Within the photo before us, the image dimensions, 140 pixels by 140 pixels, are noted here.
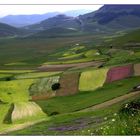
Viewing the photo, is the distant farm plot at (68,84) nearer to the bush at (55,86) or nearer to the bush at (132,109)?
the bush at (55,86)


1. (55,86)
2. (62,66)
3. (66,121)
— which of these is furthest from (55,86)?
(66,121)

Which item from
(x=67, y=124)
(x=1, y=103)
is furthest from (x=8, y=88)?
(x=67, y=124)

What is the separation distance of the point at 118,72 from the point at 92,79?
1826mm

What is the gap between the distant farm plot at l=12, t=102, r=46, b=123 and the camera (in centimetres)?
2481

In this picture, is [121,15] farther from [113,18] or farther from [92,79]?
[92,79]

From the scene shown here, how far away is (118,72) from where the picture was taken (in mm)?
27234

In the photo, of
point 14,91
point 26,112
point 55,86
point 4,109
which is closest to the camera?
point 26,112

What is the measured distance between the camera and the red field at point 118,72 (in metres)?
26.9

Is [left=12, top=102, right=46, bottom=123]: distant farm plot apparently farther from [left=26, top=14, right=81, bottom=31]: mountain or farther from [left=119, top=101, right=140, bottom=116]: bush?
[left=26, top=14, right=81, bottom=31]: mountain

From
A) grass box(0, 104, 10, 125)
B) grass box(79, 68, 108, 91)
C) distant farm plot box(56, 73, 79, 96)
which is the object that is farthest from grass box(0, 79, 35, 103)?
grass box(79, 68, 108, 91)

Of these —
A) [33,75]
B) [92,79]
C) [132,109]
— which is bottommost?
[92,79]

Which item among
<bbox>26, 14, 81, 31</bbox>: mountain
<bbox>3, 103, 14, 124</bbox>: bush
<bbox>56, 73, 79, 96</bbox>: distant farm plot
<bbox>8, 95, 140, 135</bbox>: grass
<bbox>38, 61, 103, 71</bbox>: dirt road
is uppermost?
<bbox>38, 61, 103, 71</bbox>: dirt road

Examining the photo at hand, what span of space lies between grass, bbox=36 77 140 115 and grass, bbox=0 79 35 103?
1.16 meters
